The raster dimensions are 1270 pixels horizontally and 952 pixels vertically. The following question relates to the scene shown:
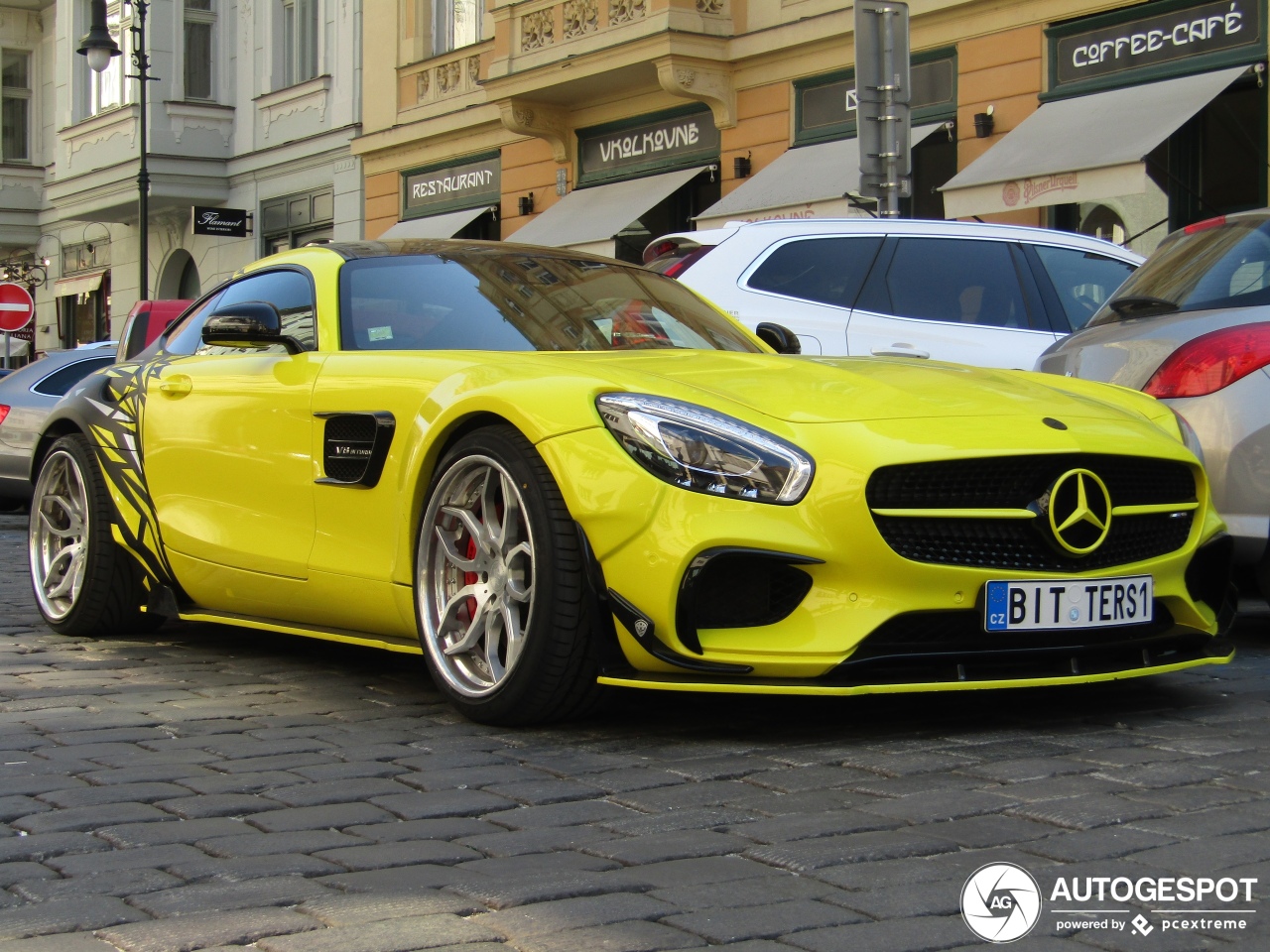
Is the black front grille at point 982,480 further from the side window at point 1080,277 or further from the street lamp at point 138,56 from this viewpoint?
the street lamp at point 138,56

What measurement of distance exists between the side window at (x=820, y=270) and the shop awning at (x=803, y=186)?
312 inches

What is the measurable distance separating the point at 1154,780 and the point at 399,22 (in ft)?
81.0

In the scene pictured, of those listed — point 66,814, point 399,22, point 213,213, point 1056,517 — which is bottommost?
point 66,814

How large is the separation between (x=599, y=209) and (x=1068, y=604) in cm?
1821

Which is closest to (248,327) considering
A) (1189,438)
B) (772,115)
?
(1189,438)

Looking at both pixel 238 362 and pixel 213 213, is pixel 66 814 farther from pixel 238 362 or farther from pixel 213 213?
pixel 213 213

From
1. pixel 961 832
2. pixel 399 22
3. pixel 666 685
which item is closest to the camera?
pixel 961 832

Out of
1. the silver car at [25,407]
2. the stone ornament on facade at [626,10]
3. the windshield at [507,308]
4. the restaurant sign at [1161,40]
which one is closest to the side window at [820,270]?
the windshield at [507,308]

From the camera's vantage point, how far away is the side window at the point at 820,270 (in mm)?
9016

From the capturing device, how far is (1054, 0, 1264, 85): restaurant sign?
14836 mm

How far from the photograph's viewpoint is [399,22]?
2686 cm

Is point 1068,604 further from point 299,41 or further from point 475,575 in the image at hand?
point 299,41

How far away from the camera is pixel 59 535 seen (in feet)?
22.2

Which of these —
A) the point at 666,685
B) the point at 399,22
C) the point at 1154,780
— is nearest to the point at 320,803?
the point at 666,685
